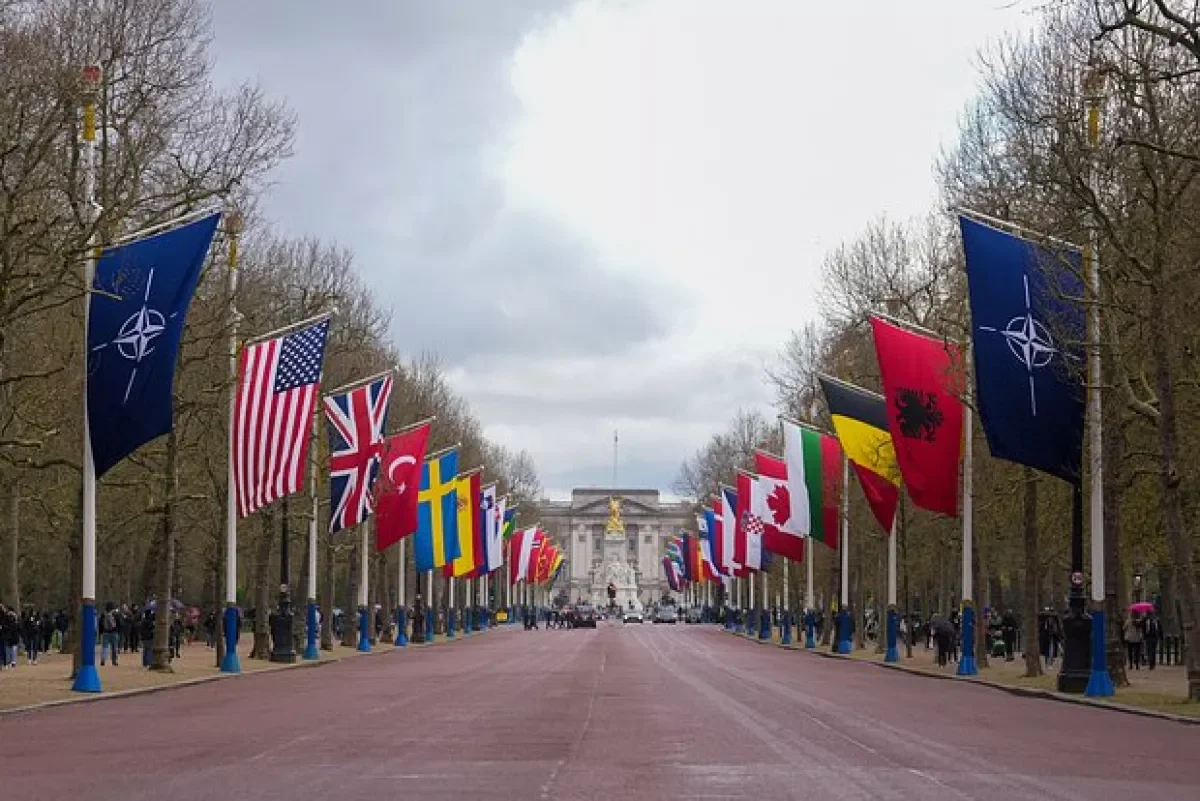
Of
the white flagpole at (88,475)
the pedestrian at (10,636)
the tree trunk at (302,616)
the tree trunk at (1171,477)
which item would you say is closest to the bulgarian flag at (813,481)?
the tree trunk at (302,616)

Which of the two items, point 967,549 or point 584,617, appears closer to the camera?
point 967,549

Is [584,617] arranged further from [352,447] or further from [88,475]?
[88,475]

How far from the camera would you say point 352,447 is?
5084cm

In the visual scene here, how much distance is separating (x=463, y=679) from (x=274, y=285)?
59.0ft

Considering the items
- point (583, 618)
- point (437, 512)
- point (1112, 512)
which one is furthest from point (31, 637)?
point (583, 618)

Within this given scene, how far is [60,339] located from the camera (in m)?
48.8

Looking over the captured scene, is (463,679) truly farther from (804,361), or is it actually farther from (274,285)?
(804,361)

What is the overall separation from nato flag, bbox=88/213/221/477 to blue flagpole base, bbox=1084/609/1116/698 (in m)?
17.3

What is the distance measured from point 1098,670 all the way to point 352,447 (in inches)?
883

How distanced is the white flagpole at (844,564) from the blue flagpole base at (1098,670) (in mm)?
25949

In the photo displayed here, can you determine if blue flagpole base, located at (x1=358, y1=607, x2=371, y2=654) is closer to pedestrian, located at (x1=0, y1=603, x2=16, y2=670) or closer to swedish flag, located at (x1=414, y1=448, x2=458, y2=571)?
swedish flag, located at (x1=414, y1=448, x2=458, y2=571)

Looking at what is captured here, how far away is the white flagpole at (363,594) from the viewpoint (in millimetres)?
66188

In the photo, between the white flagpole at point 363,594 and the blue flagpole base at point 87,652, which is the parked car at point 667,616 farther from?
the blue flagpole base at point 87,652

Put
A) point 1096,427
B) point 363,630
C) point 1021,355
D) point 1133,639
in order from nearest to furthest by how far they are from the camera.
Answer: point 1021,355
point 1096,427
point 1133,639
point 363,630
